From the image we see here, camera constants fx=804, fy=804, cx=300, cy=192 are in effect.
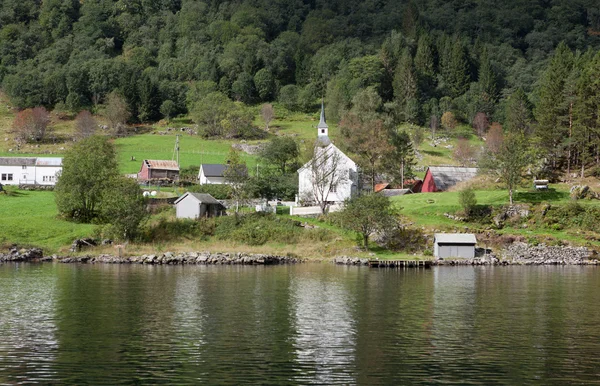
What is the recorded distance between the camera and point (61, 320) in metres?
36.7

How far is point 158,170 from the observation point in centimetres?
10312

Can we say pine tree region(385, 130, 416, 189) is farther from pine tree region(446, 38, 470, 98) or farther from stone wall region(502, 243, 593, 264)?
pine tree region(446, 38, 470, 98)

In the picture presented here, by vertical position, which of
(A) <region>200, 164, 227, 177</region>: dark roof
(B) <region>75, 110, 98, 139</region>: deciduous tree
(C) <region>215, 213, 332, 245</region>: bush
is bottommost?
(C) <region>215, 213, 332, 245</region>: bush

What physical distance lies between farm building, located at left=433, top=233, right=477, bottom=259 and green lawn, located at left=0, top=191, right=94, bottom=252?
100ft

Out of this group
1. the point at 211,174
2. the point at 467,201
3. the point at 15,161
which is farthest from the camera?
the point at 15,161

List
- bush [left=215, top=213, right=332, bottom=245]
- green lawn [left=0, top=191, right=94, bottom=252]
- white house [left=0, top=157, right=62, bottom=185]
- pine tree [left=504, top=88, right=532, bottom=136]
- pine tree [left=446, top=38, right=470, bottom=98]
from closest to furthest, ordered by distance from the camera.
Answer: green lawn [left=0, top=191, right=94, bottom=252], bush [left=215, top=213, right=332, bottom=245], white house [left=0, top=157, right=62, bottom=185], pine tree [left=504, top=88, right=532, bottom=136], pine tree [left=446, top=38, right=470, bottom=98]

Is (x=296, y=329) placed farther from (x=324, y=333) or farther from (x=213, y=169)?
(x=213, y=169)

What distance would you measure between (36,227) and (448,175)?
46570 millimetres

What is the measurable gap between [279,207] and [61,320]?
4885 centimetres

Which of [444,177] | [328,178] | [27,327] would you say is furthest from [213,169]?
[27,327]

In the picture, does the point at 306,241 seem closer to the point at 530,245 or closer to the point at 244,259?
the point at 244,259

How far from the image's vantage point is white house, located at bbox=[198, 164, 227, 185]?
3905 inches

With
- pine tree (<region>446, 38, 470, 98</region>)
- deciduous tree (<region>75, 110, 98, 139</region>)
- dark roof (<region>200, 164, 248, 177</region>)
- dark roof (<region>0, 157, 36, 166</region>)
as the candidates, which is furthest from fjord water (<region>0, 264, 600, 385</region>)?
pine tree (<region>446, 38, 470, 98</region>)

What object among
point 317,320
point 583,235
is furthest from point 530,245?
point 317,320
